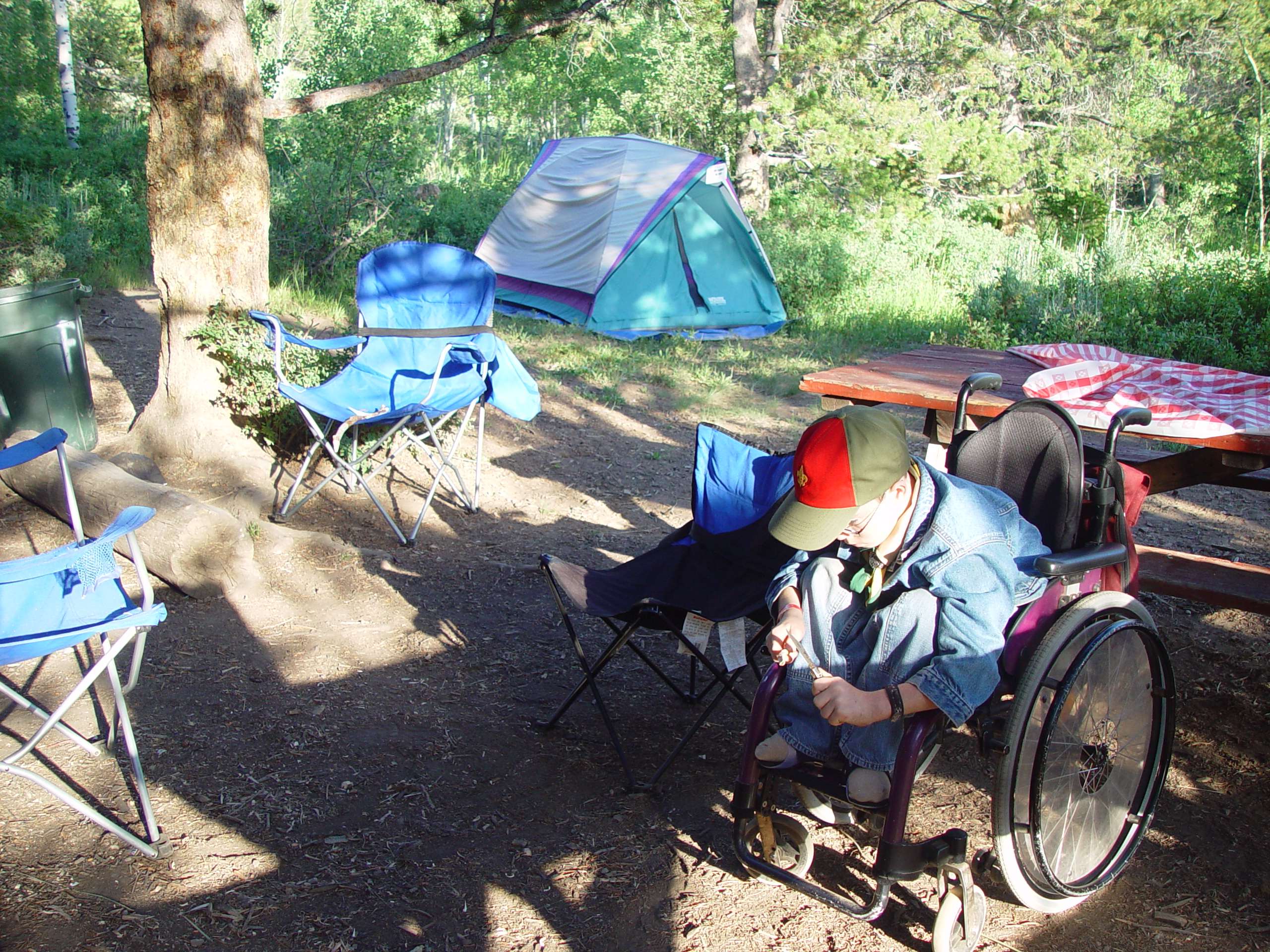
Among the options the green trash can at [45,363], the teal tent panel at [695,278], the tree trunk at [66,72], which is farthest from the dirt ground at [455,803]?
the tree trunk at [66,72]

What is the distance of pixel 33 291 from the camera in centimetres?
412

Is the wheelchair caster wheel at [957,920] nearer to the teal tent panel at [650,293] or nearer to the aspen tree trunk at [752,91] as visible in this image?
the teal tent panel at [650,293]

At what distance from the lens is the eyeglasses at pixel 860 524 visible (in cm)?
166

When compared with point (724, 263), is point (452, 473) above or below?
below

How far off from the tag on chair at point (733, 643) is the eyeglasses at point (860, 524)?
0.59m

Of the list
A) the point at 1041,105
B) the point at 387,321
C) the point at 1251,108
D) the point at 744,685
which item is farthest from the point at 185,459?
the point at 1251,108

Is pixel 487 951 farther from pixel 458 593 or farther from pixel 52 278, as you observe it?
pixel 52 278

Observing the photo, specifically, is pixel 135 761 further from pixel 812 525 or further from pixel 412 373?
pixel 412 373

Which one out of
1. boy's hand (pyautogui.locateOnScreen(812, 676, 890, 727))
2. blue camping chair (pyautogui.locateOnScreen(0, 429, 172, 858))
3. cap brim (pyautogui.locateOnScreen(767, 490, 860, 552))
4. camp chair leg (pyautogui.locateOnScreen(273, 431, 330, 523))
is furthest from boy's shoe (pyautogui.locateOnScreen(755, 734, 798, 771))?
camp chair leg (pyautogui.locateOnScreen(273, 431, 330, 523))

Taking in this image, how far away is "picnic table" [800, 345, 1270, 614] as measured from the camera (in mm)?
2389

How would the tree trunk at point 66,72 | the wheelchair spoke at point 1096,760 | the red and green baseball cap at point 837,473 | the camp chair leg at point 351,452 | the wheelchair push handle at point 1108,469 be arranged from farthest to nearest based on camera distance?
the tree trunk at point 66,72 → the camp chair leg at point 351,452 → the wheelchair push handle at point 1108,469 → the wheelchair spoke at point 1096,760 → the red and green baseball cap at point 837,473

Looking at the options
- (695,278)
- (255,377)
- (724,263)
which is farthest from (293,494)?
(724,263)

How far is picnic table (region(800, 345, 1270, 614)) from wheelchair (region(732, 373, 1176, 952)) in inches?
19.0

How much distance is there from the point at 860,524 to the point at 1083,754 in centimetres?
75
